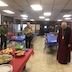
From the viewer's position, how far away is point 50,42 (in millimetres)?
4980

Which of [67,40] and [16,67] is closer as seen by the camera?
[16,67]

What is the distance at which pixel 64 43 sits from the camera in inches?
158

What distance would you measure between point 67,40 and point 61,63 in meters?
0.88

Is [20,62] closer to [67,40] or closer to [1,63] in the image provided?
[1,63]

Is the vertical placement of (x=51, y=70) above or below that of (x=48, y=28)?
below

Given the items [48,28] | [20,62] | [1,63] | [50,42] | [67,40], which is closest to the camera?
[1,63]

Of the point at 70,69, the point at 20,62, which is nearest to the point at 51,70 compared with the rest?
the point at 70,69

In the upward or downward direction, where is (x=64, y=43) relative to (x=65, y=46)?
upward

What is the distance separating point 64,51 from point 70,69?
740 millimetres

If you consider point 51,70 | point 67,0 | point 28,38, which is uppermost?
point 67,0

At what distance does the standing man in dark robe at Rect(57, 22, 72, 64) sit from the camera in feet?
12.8

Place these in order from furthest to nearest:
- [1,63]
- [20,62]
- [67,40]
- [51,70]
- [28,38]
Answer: [28,38]
[67,40]
[51,70]
[20,62]
[1,63]

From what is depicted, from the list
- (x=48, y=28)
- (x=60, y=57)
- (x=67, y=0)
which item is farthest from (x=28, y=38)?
(x=48, y=28)

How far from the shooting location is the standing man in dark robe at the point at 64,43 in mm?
3906
